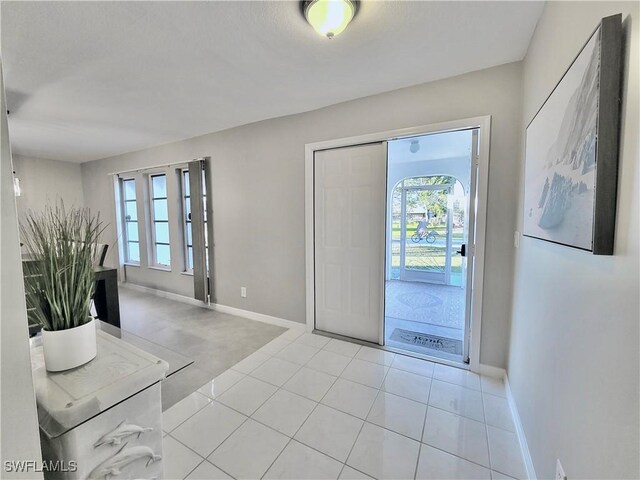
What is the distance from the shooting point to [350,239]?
279 centimetres

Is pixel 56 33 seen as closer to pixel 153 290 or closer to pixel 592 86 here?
pixel 592 86

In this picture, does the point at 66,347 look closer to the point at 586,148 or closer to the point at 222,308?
the point at 586,148

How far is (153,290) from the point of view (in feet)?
15.1

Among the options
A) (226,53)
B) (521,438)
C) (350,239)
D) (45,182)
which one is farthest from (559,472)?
(45,182)

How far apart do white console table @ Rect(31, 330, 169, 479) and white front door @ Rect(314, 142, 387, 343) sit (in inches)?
82.5

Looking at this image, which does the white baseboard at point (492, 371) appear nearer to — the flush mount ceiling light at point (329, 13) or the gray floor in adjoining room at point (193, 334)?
the gray floor in adjoining room at point (193, 334)

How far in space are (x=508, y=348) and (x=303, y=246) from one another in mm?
2036

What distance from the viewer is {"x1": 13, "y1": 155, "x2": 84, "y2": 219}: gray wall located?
15.2 ft

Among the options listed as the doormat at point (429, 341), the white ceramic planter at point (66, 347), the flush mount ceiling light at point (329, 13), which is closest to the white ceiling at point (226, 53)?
the flush mount ceiling light at point (329, 13)

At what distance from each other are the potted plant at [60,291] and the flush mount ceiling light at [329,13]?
1486mm

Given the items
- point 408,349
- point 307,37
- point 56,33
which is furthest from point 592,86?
point 56,33

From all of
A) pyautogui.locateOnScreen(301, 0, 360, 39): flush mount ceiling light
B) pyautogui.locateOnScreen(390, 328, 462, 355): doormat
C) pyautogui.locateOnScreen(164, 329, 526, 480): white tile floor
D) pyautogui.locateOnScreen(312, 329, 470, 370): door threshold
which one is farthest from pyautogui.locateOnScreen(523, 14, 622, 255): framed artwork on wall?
pyautogui.locateOnScreen(390, 328, 462, 355): doormat

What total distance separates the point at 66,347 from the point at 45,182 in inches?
236

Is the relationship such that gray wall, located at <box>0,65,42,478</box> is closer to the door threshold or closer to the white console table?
the white console table
